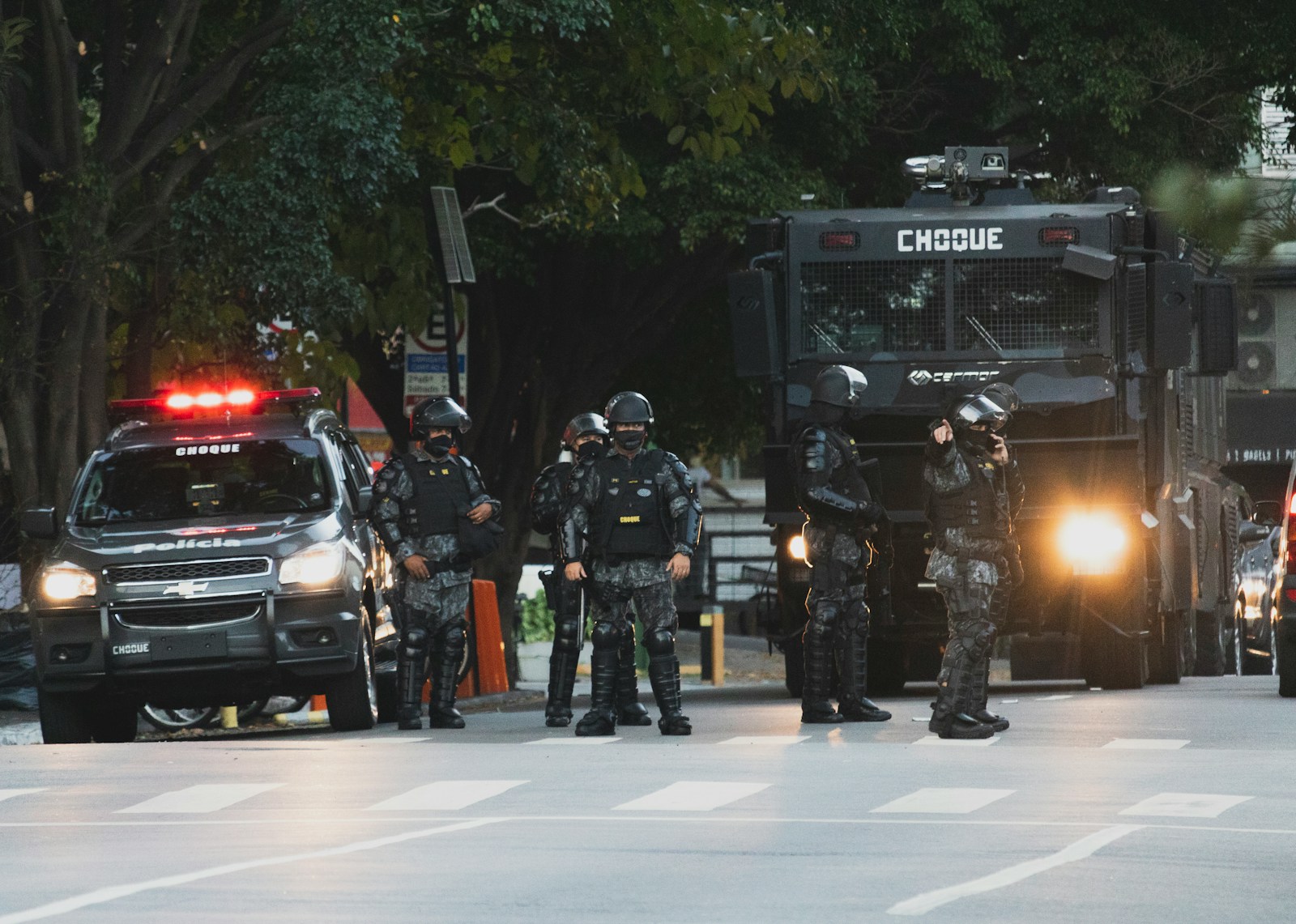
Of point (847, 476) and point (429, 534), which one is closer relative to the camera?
point (847, 476)

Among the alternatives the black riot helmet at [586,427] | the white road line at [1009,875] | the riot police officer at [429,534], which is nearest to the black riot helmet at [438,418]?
the riot police officer at [429,534]

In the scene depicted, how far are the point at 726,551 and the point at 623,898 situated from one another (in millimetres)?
40000

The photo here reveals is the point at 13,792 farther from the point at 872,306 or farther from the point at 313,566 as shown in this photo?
the point at 872,306

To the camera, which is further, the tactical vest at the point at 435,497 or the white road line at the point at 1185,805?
the tactical vest at the point at 435,497

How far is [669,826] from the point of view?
9.85m

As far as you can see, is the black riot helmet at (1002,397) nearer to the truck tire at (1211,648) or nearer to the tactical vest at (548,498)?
the tactical vest at (548,498)

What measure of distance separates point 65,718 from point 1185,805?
7362 millimetres

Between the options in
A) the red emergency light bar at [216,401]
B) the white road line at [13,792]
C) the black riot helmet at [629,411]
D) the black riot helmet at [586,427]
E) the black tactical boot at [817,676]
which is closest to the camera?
the white road line at [13,792]

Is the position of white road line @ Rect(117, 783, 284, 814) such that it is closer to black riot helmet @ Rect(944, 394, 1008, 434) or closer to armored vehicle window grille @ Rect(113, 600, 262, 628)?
armored vehicle window grille @ Rect(113, 600, 262, 628)

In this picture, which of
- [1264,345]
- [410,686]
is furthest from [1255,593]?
[410,686]

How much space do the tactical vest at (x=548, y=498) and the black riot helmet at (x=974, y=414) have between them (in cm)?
284

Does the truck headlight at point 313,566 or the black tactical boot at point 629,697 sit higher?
the truck headlight at point 313,566

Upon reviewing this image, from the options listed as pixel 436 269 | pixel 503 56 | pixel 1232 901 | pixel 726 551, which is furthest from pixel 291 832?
pixel 726 551

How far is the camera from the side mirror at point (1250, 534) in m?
24.2
